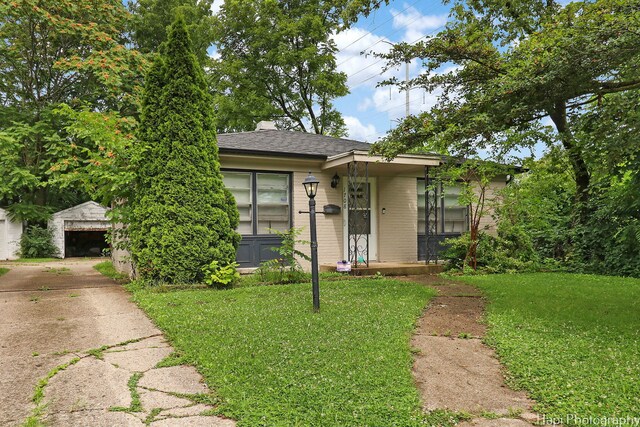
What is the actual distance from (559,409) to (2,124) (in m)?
21.0

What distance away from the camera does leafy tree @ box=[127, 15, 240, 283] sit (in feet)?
26.2

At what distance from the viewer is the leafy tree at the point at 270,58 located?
22.4m

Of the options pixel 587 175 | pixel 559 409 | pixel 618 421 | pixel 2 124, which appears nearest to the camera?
pixel 618 421

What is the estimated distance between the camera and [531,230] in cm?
1240

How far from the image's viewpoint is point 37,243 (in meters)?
18.7

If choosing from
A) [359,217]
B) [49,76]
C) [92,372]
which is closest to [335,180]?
[359,217]

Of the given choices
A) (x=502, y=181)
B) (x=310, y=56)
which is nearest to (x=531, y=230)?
(x=502, y=181)

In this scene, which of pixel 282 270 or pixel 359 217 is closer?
pixel 282 270

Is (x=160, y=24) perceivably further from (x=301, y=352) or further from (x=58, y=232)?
(x=301, y=352)

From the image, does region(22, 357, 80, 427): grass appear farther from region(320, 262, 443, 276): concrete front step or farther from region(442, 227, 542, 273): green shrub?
region(442, 227, 542, 273): green shrub

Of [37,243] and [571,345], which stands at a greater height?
[37,243]

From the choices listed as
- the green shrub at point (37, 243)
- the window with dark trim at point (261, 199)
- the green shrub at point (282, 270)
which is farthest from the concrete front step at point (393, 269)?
the green shrub at point (37, 243)

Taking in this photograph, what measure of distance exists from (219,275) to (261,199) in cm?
289

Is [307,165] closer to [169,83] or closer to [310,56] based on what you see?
[169,83]
